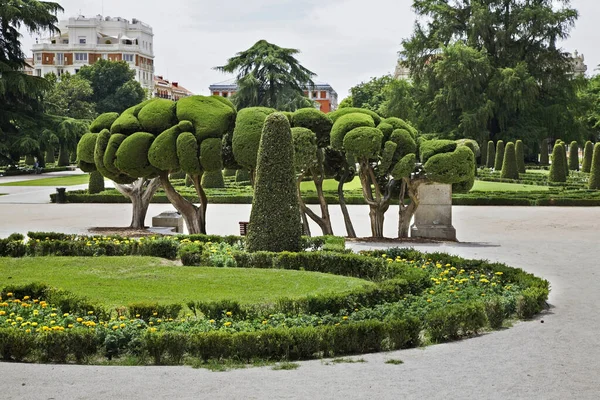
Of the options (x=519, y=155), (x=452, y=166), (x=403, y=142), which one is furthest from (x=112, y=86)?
(x=452, y=166)


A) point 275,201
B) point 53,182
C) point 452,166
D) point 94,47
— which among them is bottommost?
point 53,182

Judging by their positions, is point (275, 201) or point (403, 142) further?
point (403, 142)

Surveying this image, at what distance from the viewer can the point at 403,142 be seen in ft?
62.5

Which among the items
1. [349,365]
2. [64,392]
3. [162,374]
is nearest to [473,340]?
[349,365]

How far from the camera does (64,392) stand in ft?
23.1

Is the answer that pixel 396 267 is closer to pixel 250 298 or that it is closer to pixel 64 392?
pixel 250 298

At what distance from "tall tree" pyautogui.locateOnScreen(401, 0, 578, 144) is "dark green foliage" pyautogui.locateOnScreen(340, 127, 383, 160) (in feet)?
110

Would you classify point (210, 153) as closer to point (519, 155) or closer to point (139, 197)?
point (139, 197)

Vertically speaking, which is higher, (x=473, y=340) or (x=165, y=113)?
(x=165, y=113)

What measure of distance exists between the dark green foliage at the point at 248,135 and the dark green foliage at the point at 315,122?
98 centimetres

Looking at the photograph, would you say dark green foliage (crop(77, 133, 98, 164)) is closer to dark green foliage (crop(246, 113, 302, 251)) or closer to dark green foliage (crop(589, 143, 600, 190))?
dark green foliage (crop(246, 113, 302, 251))

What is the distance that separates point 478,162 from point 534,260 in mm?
40666

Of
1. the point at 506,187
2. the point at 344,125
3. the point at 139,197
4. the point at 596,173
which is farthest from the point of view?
the point at 506,187

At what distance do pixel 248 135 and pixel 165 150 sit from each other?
211 cm
